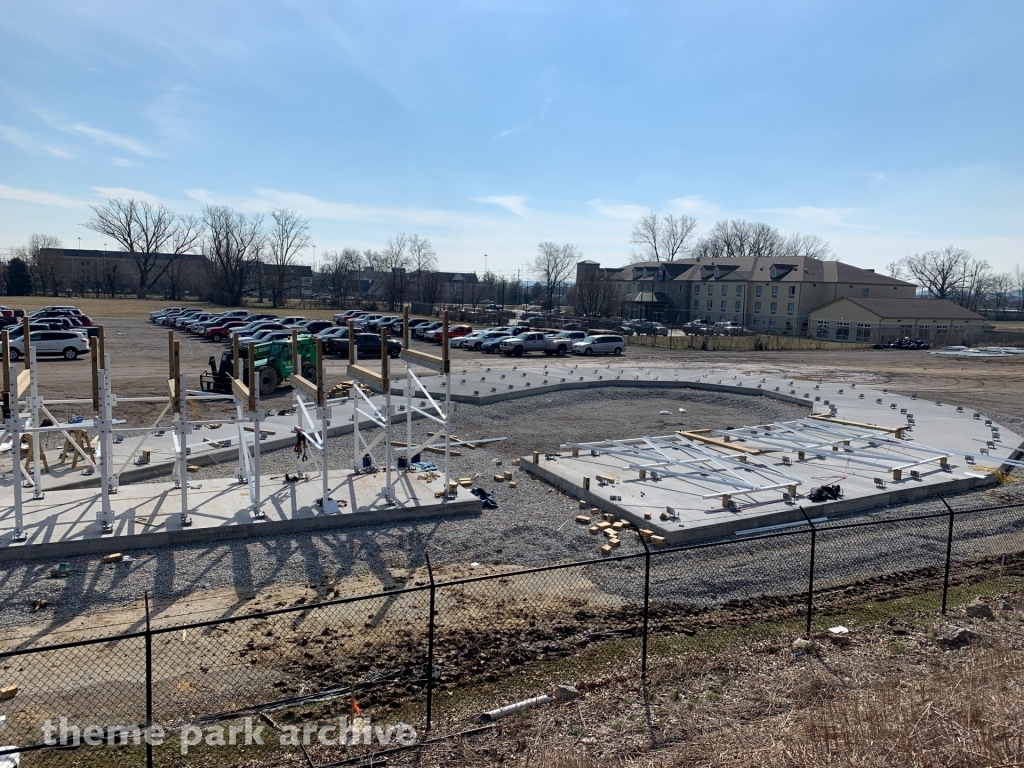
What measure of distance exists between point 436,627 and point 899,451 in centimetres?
1319

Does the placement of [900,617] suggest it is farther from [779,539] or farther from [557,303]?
[557,303]

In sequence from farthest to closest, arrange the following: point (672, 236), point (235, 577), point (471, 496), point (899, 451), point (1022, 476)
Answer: point (672, 236), point (899, 451), point (1022, 476), point (471, 496), point (235, 577)

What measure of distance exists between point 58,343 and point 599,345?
94.0 feet

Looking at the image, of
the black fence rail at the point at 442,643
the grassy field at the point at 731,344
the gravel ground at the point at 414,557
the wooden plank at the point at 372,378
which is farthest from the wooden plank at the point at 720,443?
the grassy field at the point at 731,344

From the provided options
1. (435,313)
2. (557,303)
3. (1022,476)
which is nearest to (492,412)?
(1022,476)

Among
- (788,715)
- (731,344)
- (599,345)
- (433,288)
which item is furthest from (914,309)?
(788,715)

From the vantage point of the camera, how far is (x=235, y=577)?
9.73m

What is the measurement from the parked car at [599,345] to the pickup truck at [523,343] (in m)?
2.10

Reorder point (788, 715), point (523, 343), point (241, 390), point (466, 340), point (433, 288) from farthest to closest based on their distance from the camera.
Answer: point (433, 288)
point (466, 340)
point (523, 343)
point (241, 390)
point (788, 715)

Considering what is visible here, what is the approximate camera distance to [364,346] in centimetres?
3838

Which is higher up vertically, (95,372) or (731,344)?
(95,372)

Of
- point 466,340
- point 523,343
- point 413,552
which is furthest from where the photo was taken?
point 466,340

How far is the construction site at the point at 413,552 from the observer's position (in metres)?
7.16

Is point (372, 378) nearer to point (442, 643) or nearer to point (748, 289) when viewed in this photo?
point (442, 643)
